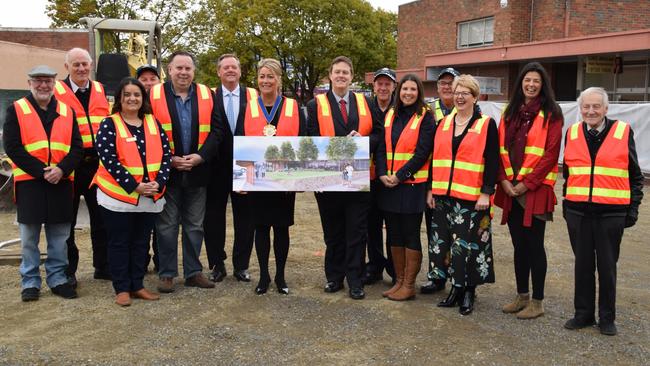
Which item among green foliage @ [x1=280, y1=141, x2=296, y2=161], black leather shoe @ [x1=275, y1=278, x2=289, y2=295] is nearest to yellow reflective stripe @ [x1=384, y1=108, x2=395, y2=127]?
green foliage @ [x1=280, y1=141, x2=296, y2=161]

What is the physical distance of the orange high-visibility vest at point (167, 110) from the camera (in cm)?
527

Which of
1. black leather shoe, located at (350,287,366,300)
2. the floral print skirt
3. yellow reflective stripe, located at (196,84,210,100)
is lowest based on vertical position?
black leather shoe, located at (350,287,366,300)

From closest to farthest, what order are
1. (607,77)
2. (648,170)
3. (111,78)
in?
(111,78) → (648,170) → (607,77)

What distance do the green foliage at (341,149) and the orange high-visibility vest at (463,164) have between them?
70cm

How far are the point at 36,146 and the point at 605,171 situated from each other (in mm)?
4441

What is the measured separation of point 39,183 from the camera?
16.6ft

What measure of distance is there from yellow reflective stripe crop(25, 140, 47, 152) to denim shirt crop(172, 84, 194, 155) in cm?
111

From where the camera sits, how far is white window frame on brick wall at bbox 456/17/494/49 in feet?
79.8

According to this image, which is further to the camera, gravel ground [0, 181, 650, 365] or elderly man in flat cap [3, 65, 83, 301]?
elderly man in flat cap [3, 65, 83, 301]

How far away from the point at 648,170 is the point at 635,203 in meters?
10.8

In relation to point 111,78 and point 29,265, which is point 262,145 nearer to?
point 29,265

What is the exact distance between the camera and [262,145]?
16.5ft

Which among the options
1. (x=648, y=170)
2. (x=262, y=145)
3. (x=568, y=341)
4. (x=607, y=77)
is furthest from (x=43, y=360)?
(x=607, y=77)

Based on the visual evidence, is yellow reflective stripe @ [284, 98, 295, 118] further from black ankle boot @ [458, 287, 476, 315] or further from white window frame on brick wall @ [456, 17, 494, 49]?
white window frame on brick wall @ [456, 17, 494, 49]
